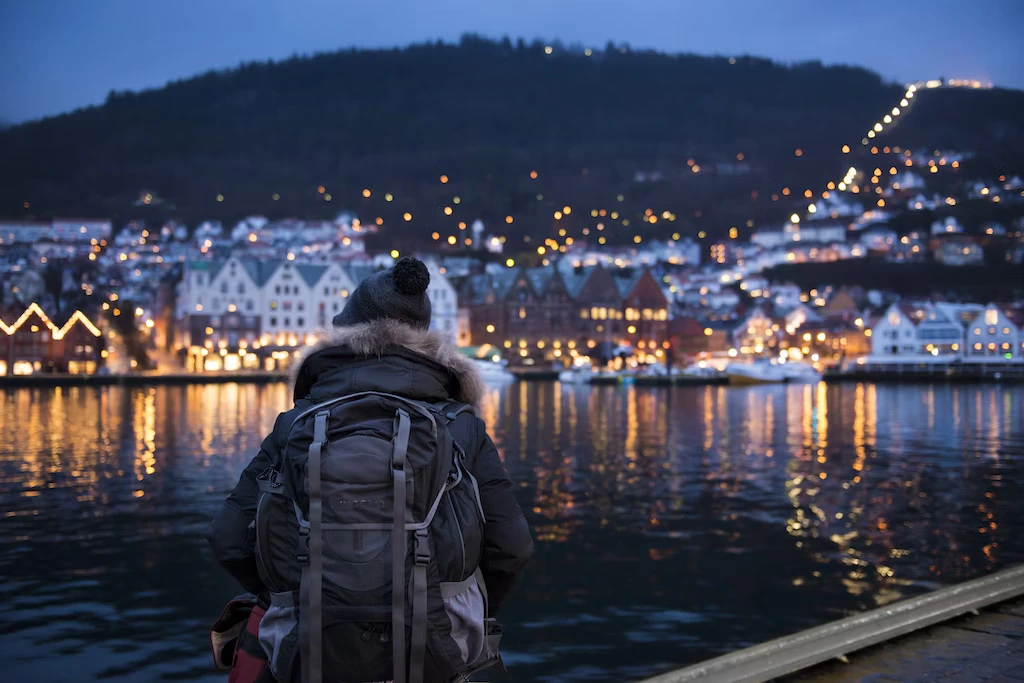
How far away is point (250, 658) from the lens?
2.93 metres

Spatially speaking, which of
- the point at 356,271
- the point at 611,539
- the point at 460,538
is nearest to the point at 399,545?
the point at 460,538

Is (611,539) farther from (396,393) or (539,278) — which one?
(539,278)

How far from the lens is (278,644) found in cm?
268

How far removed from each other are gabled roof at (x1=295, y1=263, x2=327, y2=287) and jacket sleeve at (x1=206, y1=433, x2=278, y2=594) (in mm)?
89667

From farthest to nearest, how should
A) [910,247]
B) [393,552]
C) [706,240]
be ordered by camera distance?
[706,240] < [910,247] < [393,552]

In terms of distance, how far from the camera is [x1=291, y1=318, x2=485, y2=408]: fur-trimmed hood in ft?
9.45

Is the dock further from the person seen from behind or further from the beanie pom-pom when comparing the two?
the beanie pom-pom

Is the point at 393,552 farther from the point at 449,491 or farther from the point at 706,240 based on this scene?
the point at 706,240

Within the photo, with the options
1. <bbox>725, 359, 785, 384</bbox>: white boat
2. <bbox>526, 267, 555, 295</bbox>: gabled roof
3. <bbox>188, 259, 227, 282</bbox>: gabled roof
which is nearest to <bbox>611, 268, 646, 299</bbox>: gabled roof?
<bbox>526, 267, 555, 295</bbox>: gabled roof

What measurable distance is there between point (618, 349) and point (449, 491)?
10079 cm

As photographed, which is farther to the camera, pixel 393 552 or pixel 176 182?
pixel 176 182

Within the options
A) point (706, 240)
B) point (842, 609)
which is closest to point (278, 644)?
point (842, 609)

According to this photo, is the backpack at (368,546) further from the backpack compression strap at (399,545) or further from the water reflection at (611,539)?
the water reflection at (611,539)

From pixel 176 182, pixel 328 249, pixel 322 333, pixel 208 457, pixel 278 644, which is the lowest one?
pixel 208 457
